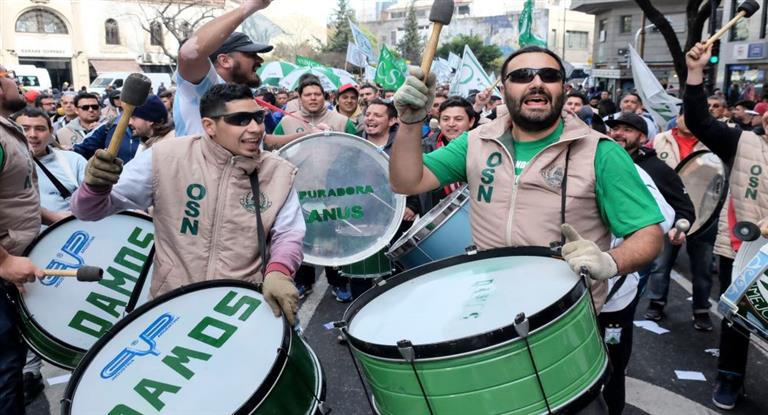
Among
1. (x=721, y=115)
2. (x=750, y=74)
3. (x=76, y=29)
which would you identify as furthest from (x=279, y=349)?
(x=76, y=29)

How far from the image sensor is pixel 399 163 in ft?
8.29

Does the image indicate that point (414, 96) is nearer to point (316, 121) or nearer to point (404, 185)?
point (404, 185)

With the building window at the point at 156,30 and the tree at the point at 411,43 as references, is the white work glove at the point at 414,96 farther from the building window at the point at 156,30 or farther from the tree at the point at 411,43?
the tree at the point at 411,43

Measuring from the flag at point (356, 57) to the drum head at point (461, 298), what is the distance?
1493 cm

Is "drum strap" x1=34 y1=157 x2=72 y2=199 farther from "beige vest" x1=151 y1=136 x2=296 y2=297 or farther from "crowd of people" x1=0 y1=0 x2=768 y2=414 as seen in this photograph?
"beige vest" x1=151 y1=136 x2=296 y2=297

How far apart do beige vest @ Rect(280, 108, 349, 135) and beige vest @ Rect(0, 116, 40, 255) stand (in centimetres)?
356

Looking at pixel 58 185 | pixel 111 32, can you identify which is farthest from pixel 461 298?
pixel 111 32

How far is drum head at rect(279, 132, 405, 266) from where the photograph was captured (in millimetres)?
4402

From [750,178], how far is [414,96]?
2672mm

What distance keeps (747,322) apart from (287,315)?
2.07 m

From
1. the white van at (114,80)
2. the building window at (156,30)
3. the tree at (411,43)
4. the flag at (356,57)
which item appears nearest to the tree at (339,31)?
the tree at (411,43)

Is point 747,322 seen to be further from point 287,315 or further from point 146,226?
point 146,226

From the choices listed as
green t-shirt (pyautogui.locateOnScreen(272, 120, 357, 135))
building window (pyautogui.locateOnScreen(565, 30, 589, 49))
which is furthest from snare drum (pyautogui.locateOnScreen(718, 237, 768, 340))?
building window (pyautogui.locateOnScreen(565, 30, 589, 49))

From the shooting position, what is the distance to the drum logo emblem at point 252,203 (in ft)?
8.89
